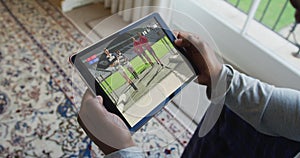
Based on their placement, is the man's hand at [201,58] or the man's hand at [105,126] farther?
the man's hand at [201,58]

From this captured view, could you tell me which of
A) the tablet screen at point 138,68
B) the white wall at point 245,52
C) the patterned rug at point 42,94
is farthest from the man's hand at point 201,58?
the white wall at point 245,52

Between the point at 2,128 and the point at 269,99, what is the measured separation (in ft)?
3.37

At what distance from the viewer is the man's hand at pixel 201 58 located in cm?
68

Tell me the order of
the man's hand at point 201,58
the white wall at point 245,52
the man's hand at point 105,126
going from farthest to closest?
the white wall at point 245,52
the man's hand at point 201,58
the man's hand at point 105,126

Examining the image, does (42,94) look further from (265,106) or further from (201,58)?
(265,106)

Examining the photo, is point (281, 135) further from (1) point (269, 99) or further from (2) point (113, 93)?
(2) point (113, 93)

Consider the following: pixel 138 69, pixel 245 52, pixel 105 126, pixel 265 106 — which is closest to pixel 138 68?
pixel 138 69

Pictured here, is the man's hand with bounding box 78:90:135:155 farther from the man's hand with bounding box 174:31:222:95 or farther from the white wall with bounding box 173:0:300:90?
the white wall with bounding box 173:0:300:90

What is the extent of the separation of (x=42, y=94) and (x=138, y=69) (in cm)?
84

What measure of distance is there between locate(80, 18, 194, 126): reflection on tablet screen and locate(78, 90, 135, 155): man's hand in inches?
0.9

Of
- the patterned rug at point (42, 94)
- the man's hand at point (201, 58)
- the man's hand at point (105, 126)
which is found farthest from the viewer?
the patterned rug at point (42, 94)

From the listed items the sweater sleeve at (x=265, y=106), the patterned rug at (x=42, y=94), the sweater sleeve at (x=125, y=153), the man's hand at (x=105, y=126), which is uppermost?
the sweater sleeve at (x=265, y=106)

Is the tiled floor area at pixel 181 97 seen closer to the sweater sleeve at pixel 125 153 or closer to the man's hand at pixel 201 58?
the man's hand at pixel 201 58

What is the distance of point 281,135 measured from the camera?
65 centimetres
